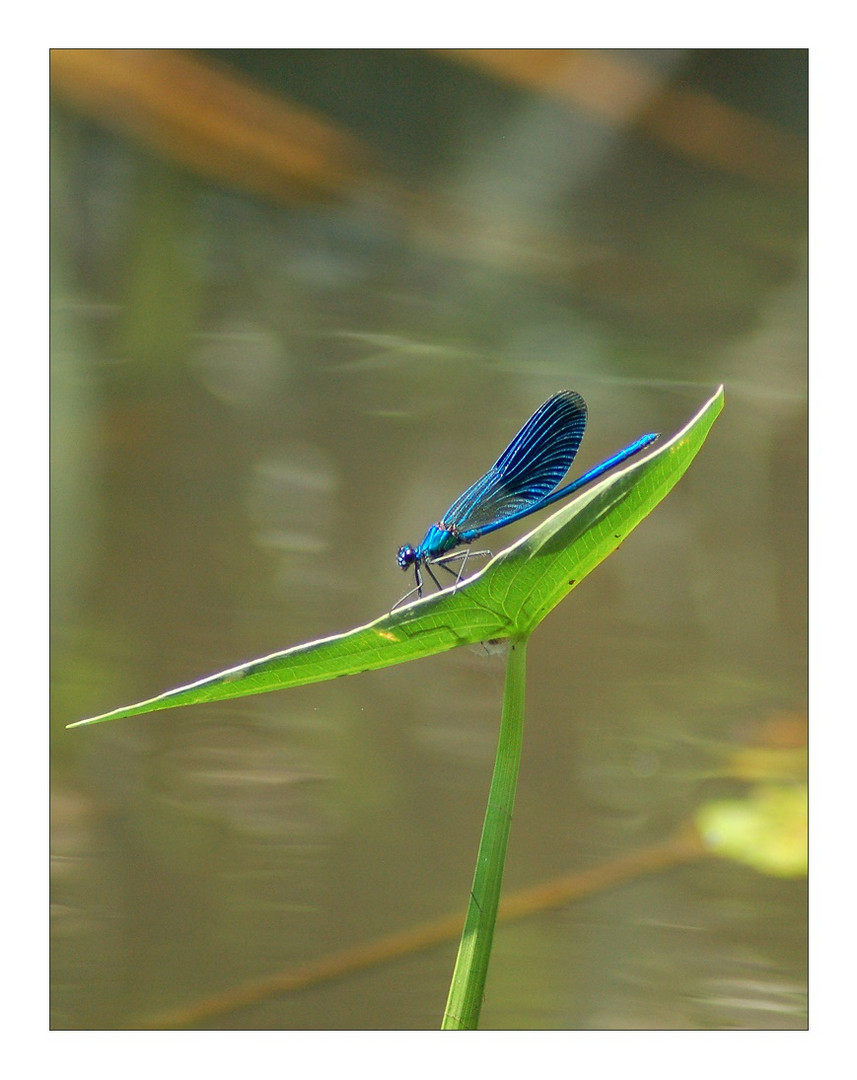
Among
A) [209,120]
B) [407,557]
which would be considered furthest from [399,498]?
[209,120]

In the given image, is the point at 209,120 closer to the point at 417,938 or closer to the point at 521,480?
the point at 521,480

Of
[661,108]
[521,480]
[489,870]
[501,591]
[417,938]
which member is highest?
[661,108]

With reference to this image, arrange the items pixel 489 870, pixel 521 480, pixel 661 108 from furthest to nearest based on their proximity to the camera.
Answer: pixel 661 108
pixel 521 480
pixel 489 870

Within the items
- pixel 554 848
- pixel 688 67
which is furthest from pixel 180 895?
pixel 688 67

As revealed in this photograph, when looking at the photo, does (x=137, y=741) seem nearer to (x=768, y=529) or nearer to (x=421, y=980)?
(x=421, y=980)

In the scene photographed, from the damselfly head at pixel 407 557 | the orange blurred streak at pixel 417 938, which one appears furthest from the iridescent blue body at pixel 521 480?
the orange blurred streak at pixel 417 938

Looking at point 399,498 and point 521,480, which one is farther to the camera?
point 399,498

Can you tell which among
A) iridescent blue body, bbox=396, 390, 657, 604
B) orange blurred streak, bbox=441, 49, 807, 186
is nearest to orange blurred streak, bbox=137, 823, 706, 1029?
iridescent blue body, bbox=396, 390, 657, 604
